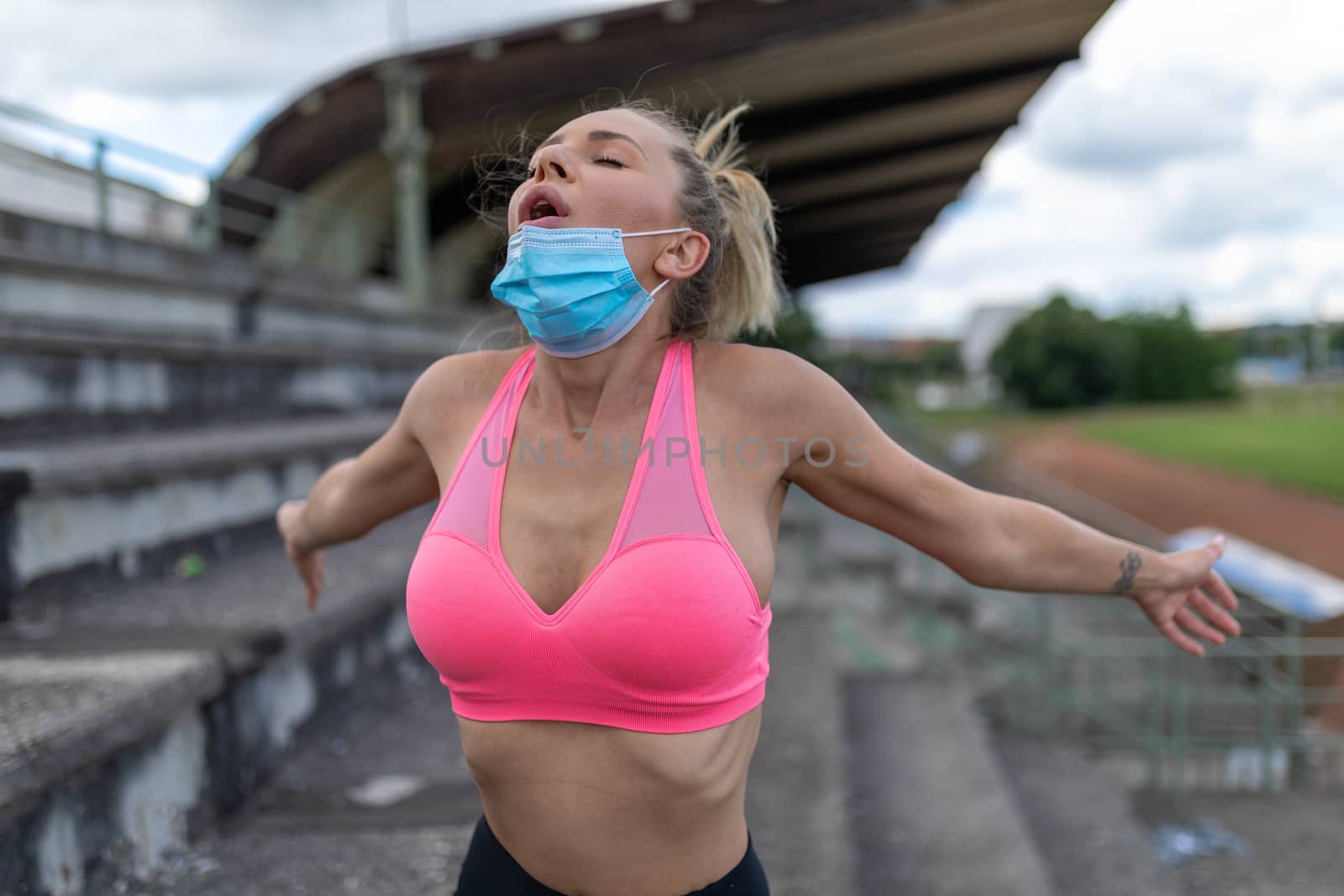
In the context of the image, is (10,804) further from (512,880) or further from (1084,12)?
(1084,12)

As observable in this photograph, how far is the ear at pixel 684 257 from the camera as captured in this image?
130 cm

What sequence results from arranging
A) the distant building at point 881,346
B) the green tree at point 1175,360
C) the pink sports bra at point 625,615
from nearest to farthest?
the pink sports bra at point 625,615, the distant building at point 881,346, the green tree at point 1175,360

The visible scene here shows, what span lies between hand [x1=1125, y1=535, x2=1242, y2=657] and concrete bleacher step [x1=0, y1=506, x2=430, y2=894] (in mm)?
1693

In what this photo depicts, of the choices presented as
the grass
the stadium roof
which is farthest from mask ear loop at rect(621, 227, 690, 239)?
the grass

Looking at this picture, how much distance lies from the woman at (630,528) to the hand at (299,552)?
0.52 metres

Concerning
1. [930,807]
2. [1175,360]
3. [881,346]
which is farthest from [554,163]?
[1175,360]

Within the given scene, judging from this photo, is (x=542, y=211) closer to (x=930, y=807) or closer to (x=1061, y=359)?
(x=930, y=807)

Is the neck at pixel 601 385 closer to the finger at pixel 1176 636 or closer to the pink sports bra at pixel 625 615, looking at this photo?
the pink sports bra at pixel 625 615

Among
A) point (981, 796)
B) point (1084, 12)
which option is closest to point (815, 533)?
point (981, 796)

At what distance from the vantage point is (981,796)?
165 inches

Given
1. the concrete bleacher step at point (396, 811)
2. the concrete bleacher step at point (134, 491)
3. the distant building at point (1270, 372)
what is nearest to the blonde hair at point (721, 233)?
the concrete bleacher step at point (396, 811)

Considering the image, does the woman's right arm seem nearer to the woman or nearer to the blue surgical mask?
the woman

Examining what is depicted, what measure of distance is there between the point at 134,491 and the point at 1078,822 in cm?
506

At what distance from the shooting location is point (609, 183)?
1261 millimetres
